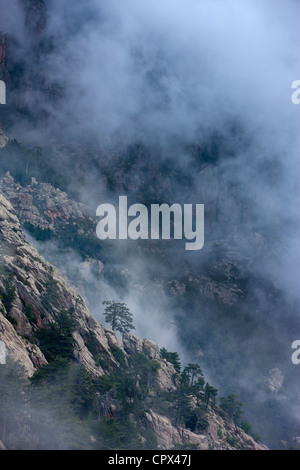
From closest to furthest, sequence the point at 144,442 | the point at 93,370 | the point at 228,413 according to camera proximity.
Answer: the point at 144,442, the point at 93,370, the point at 228,413

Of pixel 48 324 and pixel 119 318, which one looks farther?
pixel 119 318

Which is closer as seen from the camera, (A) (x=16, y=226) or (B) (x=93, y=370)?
(B) (x=93, y=370)

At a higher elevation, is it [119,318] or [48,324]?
[119,318]

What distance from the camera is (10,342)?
54.7 m

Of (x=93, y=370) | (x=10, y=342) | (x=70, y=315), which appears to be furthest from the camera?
(x=70, y=315)

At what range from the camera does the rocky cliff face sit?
199ft

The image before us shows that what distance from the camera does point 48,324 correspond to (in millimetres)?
68812

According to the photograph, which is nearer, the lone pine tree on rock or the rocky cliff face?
the rocky cliff face

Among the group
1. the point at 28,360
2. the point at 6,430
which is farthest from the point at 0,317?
the point at 6,430

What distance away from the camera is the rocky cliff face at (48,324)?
6066 cm

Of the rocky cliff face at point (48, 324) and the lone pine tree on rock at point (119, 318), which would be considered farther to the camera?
the lone pine tree on rock at point (119, 318)

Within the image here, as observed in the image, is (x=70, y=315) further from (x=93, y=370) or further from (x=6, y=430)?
(x=6, y=430)
